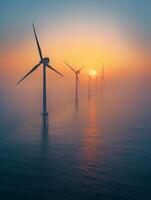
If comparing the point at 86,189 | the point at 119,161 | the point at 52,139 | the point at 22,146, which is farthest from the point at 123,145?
the point at 86,189

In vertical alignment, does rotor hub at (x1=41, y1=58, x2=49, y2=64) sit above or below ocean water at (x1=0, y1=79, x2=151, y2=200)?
above

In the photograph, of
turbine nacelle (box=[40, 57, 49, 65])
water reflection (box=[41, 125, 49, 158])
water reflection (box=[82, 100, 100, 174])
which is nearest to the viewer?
water reflection (box=[82, 100, 100, 174])

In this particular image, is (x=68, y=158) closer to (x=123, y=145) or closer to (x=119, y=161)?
(x=119, y=161)

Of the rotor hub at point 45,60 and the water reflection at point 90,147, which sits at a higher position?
the rotor hub at point 45,60

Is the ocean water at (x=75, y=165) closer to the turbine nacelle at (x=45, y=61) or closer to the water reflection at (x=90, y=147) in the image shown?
the water reflection at (x=90, y=147)

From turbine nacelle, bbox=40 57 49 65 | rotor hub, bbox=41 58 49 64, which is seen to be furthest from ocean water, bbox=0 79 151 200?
rotor hub, bbox=41 58 49 64

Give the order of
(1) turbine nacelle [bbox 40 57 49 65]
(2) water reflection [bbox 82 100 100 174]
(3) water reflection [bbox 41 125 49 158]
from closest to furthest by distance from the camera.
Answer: (2) water reflection [bbox 82 100 100 174]
(3) water reflection [bbox 41 125 49 158]
(1) turbine nacelle [bbox 40 57 49 65]

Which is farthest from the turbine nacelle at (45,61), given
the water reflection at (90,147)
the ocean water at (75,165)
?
the water reflection at (90,147)

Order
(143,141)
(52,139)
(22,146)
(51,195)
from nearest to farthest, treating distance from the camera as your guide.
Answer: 1. (51,195)
2. (22,146)
3. (143,141)
4. (52,139)

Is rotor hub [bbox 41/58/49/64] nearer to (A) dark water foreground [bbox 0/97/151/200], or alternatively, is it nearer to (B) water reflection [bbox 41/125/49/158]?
(B) water reflection [bbox 41/125/49/158]
